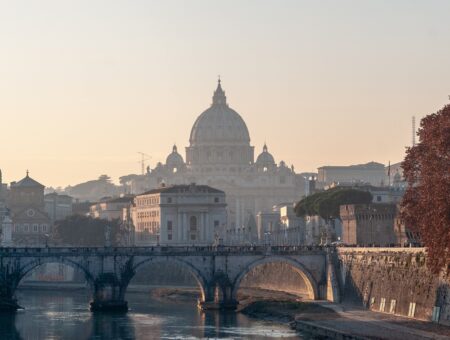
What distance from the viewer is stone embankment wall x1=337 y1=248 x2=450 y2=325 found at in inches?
4377

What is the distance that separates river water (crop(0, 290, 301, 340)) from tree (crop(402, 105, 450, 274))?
440 inches

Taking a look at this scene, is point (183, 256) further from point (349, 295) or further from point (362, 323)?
point (362, 323)

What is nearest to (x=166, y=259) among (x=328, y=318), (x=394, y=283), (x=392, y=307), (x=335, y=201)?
(x=328, y=318)

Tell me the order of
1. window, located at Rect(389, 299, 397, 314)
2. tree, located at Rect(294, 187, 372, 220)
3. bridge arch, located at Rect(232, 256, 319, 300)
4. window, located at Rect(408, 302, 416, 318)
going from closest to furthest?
window, located at Rect(408, 302, 416, 318), window, located at Rect(389, 299, 397, 314), bridge arch, located at Rect(232, 256, 319, 300), tree, located at Rect(294, 187, 372, 220)

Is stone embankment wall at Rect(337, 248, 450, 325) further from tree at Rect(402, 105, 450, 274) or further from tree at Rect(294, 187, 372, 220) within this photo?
tree at Rect(294, 187, 372, 220)

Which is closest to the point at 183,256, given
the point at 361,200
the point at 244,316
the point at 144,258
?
the point at 144,258

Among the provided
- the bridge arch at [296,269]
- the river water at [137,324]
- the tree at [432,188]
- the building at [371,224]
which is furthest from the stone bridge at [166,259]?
the tree at [432,188]

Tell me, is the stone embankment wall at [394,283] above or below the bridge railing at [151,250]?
below

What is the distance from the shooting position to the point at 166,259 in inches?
5556

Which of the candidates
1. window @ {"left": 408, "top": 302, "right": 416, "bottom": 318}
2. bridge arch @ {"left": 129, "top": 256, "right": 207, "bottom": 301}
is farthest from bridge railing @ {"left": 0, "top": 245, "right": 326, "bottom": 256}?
window @ {"left": 408, "top": 302, "right": 416, "bottom": 318}

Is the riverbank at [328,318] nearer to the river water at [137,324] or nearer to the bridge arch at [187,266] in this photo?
the river water at [137,324]

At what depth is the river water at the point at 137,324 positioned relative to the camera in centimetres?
11512

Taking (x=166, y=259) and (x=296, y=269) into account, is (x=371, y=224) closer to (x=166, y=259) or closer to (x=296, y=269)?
(x=296, y=269)

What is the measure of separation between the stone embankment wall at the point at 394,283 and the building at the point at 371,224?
79.5 feet
